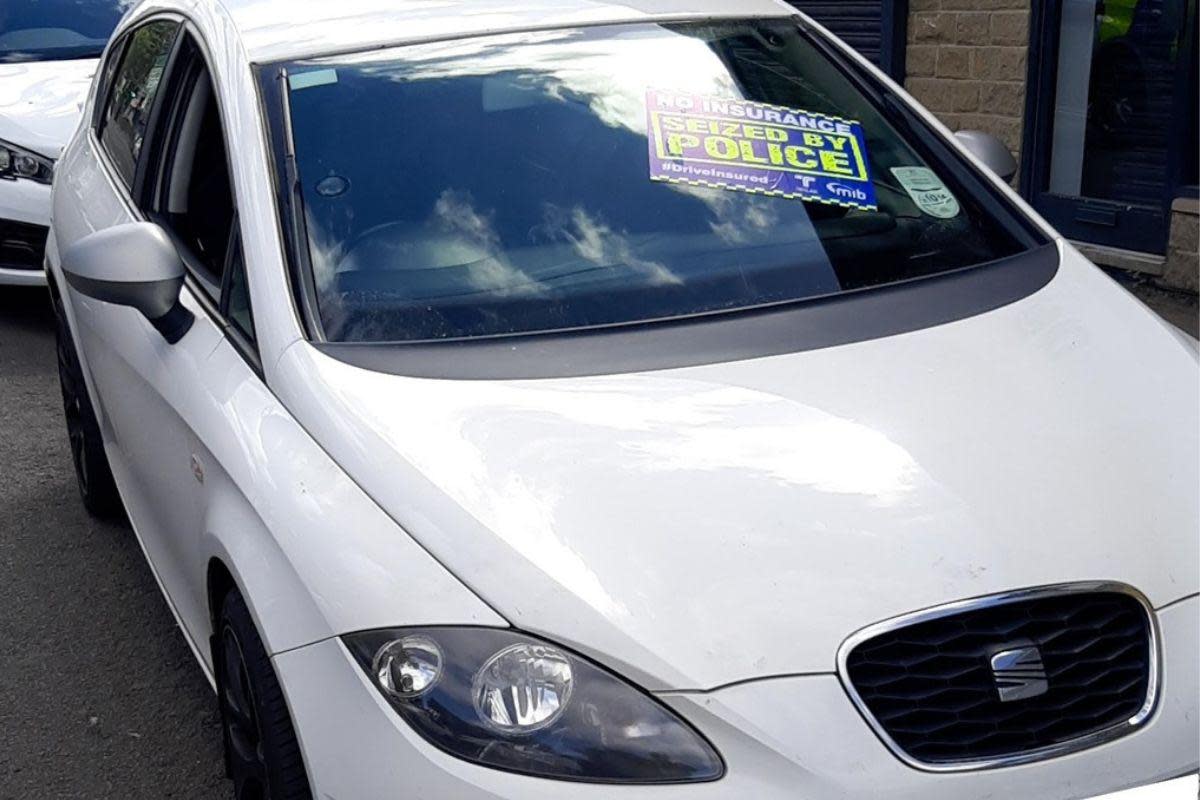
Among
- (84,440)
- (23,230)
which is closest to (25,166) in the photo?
(23,230)

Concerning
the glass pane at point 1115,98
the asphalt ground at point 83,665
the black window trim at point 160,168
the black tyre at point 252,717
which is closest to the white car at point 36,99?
the asphalt ground at point 83,665

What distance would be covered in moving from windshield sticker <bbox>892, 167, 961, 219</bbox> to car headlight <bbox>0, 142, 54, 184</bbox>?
15.7ft

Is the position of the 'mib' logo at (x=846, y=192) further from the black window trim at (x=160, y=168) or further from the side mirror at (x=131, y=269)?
the side mirror at (x=131, y=269)

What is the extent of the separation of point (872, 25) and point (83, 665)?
6.46 m

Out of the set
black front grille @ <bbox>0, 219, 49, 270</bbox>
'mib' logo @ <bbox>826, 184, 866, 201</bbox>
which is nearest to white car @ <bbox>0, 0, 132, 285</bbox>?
black front grille @ <bbox>0, 219, 49, 270</bbox>

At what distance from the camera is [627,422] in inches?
109

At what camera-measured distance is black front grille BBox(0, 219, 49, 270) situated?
7.29m

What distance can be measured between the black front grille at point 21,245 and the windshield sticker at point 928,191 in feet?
15.5

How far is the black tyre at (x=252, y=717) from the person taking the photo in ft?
8.82

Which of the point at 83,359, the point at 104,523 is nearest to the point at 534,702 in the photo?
the point at 83,359

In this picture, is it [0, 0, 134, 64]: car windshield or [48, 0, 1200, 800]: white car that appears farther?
[0, 0, 134, 64]: car windshield

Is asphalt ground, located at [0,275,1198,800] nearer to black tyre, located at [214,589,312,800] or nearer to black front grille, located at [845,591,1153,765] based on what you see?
black tyre, located at [214,589,312,800]

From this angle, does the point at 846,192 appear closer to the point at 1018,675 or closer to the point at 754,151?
the point at 754,151

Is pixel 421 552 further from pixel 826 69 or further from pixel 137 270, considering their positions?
pixel 826 69
